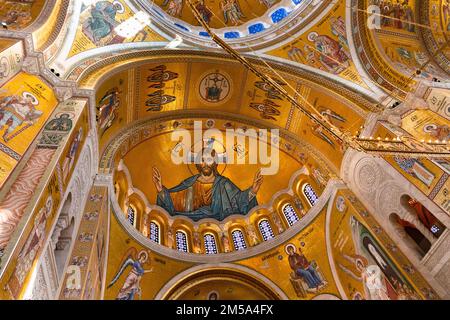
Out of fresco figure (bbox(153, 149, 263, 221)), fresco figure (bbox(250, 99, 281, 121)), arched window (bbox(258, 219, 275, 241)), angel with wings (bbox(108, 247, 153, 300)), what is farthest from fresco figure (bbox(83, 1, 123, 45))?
arched window (bbox(258, 219, 275, 241))

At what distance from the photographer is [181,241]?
46.6ft

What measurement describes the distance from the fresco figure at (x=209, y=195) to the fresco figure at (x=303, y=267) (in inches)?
113

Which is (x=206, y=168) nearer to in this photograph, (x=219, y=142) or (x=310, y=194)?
(x=219, y=142)

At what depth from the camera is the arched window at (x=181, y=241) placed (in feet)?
45.6

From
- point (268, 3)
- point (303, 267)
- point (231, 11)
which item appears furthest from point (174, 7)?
point (303, 267)

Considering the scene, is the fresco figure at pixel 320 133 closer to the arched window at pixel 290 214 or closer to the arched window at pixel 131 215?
the arched window at pixel 290 214

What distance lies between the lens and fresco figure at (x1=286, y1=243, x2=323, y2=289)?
40.6 feet

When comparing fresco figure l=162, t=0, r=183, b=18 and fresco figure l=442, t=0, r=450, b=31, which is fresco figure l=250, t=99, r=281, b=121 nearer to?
fresco figure l=162, t=0, r=183, b=18

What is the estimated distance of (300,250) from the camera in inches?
513

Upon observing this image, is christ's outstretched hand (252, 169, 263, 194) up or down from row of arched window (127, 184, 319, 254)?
up

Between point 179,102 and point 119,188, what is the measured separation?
408 centimetres

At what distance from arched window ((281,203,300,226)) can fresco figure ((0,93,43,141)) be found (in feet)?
32.7
